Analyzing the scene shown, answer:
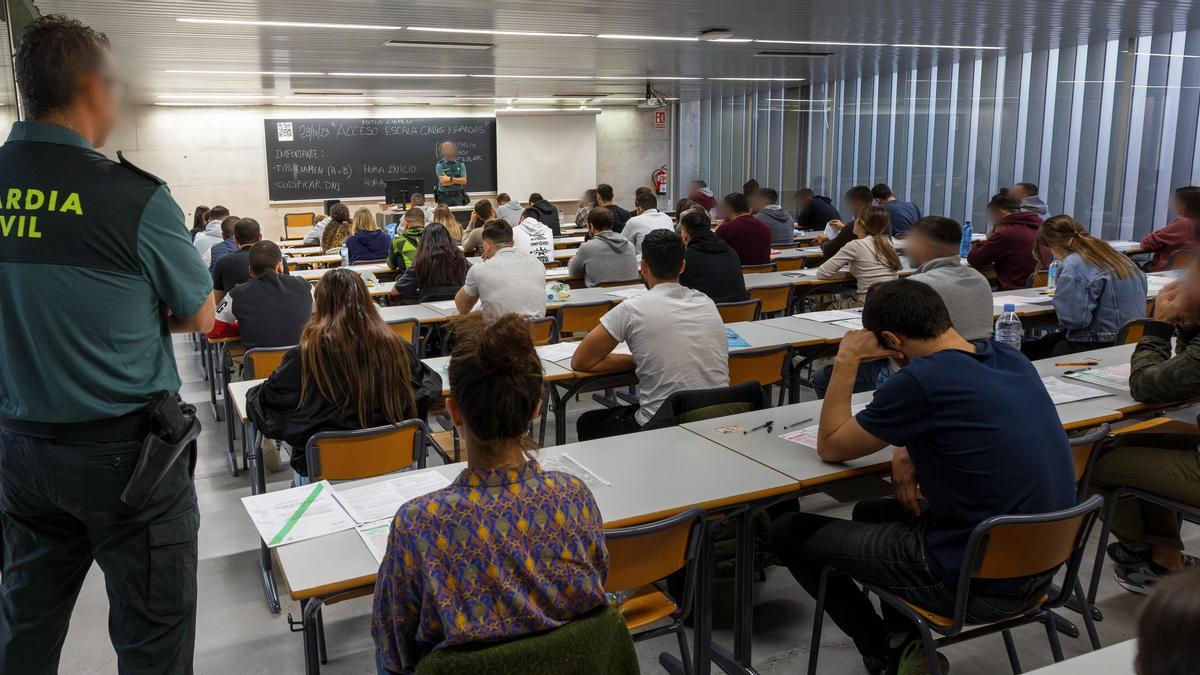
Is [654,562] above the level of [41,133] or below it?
below

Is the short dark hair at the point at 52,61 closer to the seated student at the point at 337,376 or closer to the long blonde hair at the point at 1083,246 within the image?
the seated student at the point at 337,376

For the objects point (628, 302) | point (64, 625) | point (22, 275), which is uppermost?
point (22, 275)

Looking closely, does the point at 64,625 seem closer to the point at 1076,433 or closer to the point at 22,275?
the point at 22,275

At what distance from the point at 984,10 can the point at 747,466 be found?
595 cm

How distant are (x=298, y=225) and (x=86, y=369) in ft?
46.3

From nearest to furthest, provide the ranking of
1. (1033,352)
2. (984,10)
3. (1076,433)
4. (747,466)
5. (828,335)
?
(747,466)
(1076,433)
(828,335)
(1033,352)
(984,10)

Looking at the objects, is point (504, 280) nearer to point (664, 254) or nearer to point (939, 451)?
point (664, 254)

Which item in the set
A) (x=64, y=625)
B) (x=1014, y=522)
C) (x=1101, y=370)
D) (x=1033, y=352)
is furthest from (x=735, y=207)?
(x=64, y=625)

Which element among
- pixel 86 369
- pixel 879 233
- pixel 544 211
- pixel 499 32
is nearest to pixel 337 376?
pixel 86 369

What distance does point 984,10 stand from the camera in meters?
7.11

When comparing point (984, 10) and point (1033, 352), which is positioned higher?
point (984, 10)

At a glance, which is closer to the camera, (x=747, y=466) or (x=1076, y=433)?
(x=747, y=466)

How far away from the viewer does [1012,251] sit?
673 cm

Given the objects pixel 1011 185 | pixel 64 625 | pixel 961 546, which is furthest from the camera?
pixel 1011 185
